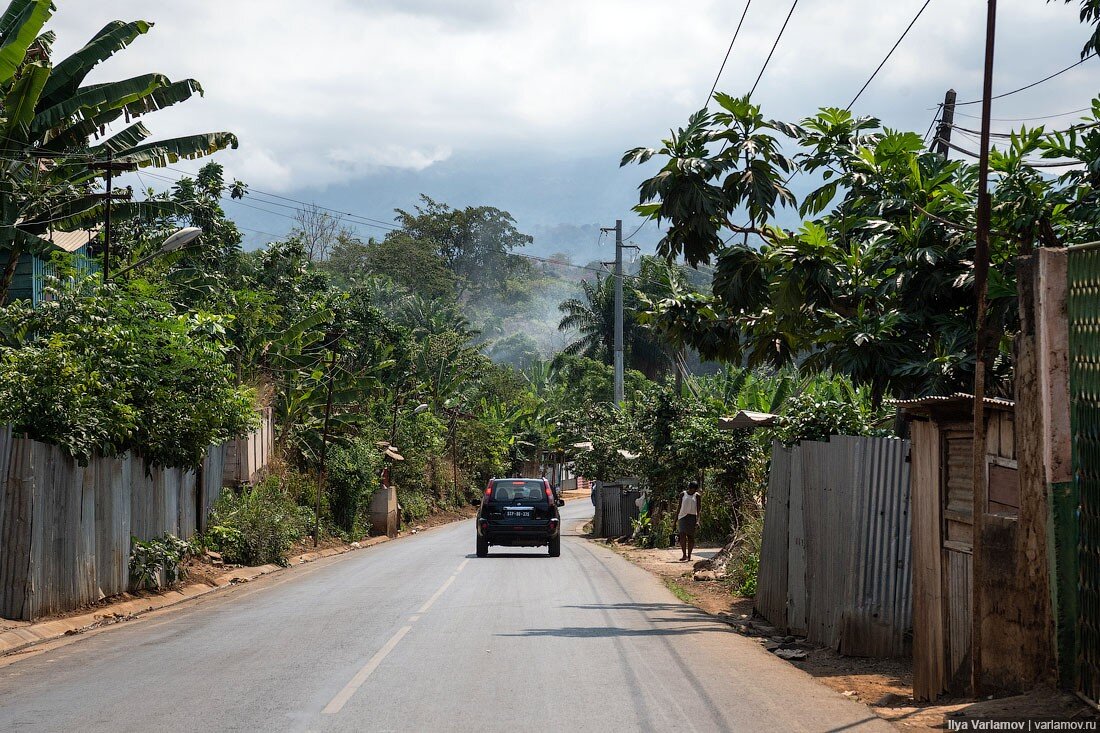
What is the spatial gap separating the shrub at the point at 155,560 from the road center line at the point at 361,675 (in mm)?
6857

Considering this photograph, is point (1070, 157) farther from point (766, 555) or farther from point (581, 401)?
point (581, 401)

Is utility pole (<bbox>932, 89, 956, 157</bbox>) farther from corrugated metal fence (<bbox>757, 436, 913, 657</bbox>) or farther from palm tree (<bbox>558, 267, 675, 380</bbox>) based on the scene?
palm tree (<bbox>558, 267, 675, 380</bbox>)

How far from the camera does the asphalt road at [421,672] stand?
7215 mm

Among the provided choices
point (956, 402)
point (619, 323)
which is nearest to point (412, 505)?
→ point (619, 323)

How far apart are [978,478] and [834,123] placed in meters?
7.45

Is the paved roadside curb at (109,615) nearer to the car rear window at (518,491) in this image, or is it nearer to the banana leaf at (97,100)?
the car rear window at (518,491)

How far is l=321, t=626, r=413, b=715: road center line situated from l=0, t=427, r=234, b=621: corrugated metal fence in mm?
4898

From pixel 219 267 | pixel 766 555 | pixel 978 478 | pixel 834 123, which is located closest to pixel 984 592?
pixel 978 478

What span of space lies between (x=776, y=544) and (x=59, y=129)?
17.1 m

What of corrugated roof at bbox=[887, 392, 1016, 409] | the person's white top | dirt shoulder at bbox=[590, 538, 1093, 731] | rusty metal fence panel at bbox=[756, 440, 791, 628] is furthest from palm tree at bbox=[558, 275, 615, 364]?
corrugated roof at bbox=[887, 392, 1016, 409]

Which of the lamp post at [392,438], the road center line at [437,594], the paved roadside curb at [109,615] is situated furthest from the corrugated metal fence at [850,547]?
the lamp post at [392,438]

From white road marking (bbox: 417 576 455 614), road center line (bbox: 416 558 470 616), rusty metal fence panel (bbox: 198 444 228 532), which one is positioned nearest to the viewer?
road center line (bbox: 416 558 470 616)

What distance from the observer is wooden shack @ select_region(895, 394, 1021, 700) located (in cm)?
705

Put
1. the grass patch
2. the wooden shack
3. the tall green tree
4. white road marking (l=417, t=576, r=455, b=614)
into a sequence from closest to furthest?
1. the wooden shack
2. white road marking (l=417, t=576, r=455, b=614)
3. the grass patch
4. the tall green tree
